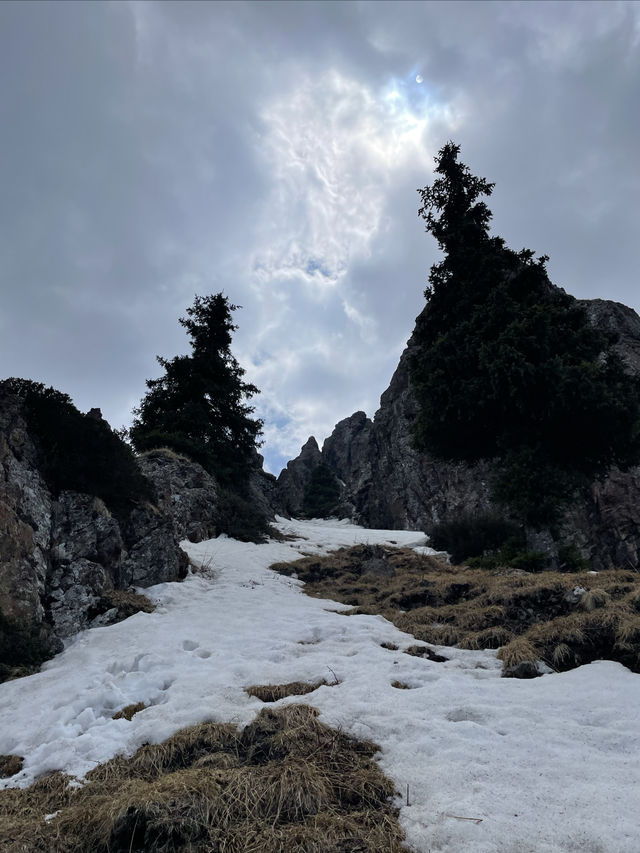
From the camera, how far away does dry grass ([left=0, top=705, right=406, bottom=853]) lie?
249cm

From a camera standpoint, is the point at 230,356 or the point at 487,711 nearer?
the point at 487,711

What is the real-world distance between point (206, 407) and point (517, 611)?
20.6 meters

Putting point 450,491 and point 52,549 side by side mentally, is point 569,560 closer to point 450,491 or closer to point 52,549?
point 52,549

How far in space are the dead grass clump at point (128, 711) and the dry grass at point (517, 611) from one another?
3.97 metres

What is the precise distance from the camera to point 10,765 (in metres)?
3.87

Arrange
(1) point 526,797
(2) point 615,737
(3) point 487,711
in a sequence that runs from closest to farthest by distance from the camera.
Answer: (1) point 526,797 < (2) point 615,737 < (3) point 487,711

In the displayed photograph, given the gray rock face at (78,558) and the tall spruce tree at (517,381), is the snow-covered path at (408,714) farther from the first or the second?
the tall spruce tree at (517,381)

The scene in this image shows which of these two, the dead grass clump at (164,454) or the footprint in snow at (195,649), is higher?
the dead grass clump at (164,454)

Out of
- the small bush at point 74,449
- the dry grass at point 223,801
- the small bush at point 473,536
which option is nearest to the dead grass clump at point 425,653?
the dry grass at point 223,801

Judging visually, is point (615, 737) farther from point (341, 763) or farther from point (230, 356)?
point (230, 356)

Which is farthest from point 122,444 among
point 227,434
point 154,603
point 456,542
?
point 227,434

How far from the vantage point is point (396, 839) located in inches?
98.3

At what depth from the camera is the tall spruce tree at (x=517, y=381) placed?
13.3 m

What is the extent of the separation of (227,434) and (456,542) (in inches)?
565
